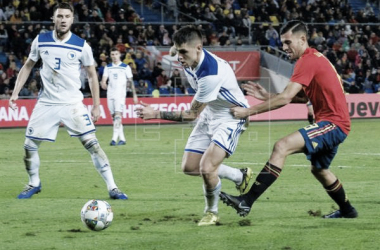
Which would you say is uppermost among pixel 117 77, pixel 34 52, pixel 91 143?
pixel 34 52

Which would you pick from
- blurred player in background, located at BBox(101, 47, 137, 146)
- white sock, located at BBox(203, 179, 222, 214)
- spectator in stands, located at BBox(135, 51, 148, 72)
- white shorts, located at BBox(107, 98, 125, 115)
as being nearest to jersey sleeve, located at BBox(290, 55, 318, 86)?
white sock, located at BBox(203, 179, 222, 214)

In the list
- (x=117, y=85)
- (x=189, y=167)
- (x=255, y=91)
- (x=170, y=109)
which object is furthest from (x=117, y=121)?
(x=255, y=91)

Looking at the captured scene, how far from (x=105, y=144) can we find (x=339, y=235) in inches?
527

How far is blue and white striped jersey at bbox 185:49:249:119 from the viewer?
844 cm

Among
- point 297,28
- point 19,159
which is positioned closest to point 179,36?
point 297,28

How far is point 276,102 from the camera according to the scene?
8.12 m

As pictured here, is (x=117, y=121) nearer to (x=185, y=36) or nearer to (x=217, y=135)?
(x=217, y=135)

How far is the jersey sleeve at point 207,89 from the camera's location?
841 centimetres

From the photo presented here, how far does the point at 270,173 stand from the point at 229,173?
1.90 meters

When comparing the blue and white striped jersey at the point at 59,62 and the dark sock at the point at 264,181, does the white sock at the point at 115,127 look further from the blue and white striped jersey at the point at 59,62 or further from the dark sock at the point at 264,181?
the dark sock at the point at 264,181

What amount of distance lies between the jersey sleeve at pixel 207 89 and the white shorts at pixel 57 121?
107 inches

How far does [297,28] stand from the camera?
8461mm

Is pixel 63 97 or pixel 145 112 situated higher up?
pixel 145 112

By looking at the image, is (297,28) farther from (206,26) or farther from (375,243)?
(206,26)
